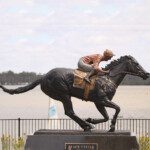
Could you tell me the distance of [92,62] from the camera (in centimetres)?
1580

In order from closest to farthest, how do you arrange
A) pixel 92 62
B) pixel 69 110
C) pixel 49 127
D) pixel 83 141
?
pixel 83 141
pixel 69 110
pixel 92 62
pixel 49 127

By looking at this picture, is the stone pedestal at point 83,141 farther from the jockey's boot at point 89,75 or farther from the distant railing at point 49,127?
the distant railing at point 49,127

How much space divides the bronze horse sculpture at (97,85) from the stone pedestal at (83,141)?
0.37 m

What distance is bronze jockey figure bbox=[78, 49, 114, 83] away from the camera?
15.4 metres

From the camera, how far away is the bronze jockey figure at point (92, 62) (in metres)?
15.4

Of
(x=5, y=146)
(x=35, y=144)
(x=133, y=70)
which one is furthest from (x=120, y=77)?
(x=5, y=146)

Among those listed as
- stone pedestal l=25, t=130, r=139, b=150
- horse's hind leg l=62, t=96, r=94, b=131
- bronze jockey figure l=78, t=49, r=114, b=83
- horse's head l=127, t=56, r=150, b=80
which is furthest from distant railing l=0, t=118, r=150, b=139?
bronze jockey figure l=78, t=49, r=114, b=83

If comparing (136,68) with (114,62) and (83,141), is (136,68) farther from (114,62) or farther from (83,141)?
(83,141)

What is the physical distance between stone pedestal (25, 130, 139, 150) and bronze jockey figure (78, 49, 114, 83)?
1285mm

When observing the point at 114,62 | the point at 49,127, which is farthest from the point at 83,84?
the point at 49,127

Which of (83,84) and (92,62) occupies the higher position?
(92,62)

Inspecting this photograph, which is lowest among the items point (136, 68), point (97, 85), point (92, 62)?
point (97, 85)

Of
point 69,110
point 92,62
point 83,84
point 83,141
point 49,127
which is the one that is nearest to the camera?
point 83,141

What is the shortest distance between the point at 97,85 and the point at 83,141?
1319 millimetres
